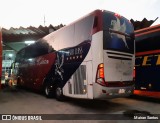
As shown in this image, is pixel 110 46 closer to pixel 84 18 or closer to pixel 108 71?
pixel 108 71

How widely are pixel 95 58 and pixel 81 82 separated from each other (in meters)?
1.16

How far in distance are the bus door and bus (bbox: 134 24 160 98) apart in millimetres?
3160

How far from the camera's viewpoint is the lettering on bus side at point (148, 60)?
8454mm

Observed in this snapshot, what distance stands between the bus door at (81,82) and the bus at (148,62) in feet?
10.4

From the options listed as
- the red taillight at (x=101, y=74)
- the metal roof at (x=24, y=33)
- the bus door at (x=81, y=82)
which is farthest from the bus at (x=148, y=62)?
the metal roof at (x=24, y=33)

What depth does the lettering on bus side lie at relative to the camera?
8.45 m

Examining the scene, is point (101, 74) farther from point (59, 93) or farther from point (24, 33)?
point (24, 33)

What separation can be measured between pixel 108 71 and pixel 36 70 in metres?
6.58

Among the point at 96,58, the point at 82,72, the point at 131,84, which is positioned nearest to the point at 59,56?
the point at 82,72

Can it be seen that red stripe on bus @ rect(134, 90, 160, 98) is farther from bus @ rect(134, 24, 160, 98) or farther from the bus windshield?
the bus windshield

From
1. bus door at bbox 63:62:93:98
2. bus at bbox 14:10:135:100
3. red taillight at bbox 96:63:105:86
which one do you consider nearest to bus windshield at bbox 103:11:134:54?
bus at bbox 14:10:135:100

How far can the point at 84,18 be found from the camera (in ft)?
25.8

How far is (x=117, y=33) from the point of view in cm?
740

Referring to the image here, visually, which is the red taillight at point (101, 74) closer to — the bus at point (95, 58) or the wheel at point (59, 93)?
the bus at point (95, 58)
